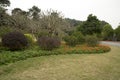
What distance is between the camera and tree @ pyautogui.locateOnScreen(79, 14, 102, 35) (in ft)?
105

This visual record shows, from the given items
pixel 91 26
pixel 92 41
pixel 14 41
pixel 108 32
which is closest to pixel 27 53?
pixel 14 41

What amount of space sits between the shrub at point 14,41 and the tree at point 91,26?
20.1m

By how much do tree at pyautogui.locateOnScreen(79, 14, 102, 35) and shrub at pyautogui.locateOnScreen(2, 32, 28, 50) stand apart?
20125mm

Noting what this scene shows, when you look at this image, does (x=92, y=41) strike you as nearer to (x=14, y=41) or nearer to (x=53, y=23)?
(x=53, y=23)

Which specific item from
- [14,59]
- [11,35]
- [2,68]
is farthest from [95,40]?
[2,68]

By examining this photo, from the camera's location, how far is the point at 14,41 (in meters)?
13.6

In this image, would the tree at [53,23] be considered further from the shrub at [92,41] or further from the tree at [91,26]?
the tree at [91,26]

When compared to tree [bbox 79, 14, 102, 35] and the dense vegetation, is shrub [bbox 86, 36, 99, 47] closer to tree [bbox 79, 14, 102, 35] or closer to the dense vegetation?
the dense vegetation

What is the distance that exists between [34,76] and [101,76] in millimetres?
3055

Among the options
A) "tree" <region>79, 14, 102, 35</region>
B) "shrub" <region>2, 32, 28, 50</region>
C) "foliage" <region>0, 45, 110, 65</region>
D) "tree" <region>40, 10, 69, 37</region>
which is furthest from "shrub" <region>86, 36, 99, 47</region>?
"tree" <region>79, 14, 102, 35</region>

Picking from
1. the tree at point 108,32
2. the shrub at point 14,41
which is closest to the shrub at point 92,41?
the shrub at point 14,41

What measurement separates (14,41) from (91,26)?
835 inches

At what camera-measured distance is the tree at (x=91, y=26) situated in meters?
32.1

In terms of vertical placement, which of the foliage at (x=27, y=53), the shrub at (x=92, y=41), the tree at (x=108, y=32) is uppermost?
the tree at (x=108, y=32)
